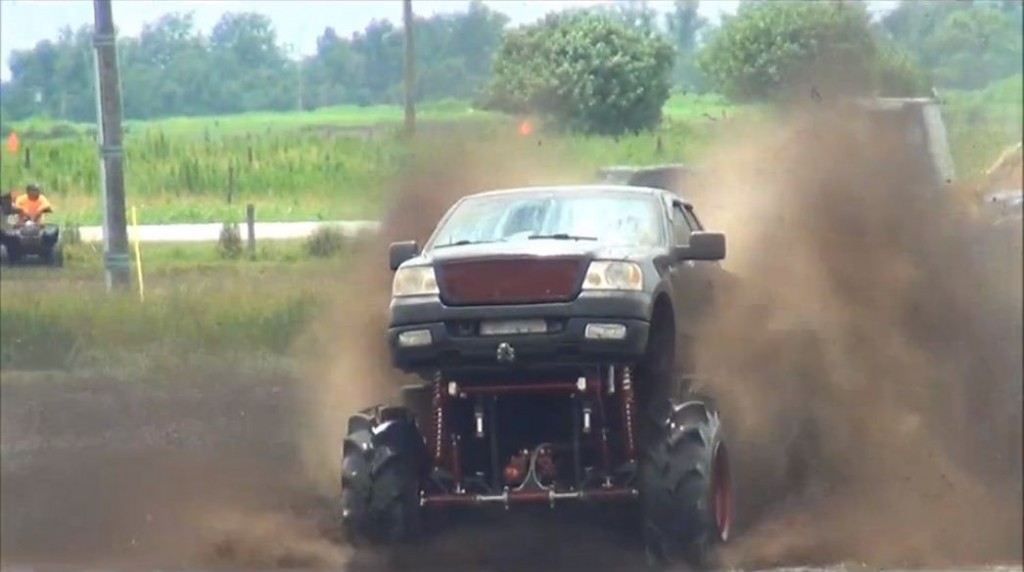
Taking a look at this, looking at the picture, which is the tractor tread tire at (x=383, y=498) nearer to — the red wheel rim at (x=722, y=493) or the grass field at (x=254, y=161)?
the red wheel rim at (x=722, y=493)

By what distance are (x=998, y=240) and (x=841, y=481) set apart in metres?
2.20

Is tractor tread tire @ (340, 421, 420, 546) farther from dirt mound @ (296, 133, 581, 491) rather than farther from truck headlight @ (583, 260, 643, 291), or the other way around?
dirt mound @ (296, 133, 581, 491)

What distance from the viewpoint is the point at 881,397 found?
1272cm

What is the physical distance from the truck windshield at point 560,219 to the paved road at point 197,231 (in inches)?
121

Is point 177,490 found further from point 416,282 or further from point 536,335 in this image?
point 536,335

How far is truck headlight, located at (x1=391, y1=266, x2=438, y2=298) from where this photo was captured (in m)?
10.5

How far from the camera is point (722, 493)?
36.6 ft

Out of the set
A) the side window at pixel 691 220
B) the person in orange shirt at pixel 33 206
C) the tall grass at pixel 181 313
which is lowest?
the tall grass at pixel 181 313

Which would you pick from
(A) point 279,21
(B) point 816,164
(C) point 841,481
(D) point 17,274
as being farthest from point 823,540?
(D) point 17,274

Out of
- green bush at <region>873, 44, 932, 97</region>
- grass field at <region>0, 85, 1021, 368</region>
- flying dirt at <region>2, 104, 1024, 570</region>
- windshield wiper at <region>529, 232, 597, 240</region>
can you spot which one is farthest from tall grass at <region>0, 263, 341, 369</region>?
green bush at <region>873, 44, 932, 97</region>

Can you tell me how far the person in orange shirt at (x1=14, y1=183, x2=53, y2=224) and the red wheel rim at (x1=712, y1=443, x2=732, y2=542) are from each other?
20.7 ft

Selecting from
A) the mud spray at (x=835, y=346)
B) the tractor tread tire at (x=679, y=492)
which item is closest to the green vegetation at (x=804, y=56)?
the mud spray at (x=835, y=346)

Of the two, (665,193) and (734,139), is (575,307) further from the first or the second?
(734,139)

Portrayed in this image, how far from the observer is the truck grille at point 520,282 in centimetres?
1038
